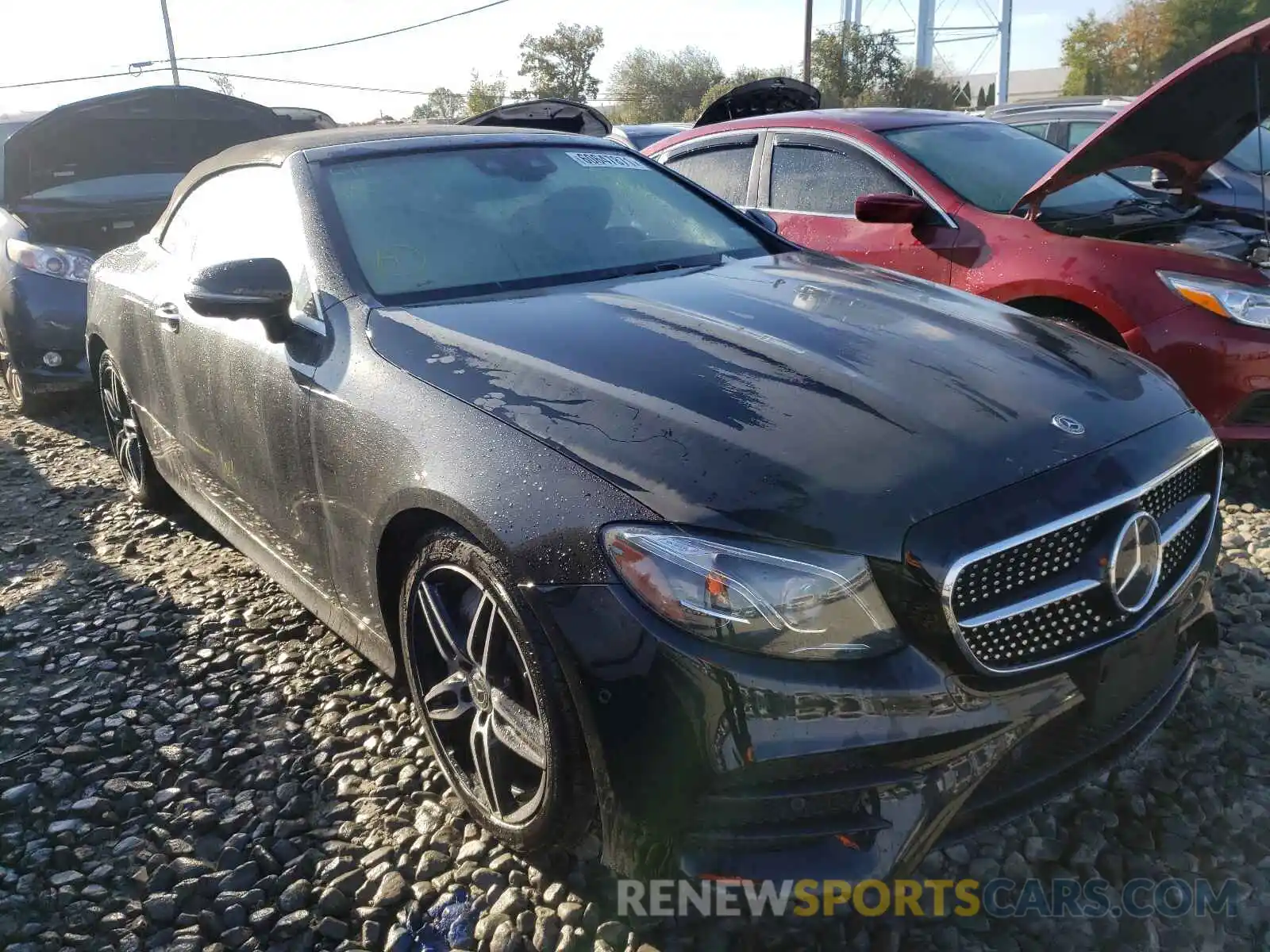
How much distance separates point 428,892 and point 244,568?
6.84 ft

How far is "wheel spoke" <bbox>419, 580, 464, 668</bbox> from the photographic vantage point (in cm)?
218

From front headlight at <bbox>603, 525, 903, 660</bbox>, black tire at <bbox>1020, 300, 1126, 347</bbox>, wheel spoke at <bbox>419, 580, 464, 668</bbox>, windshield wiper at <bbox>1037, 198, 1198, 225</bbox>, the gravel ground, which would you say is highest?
windshield wiper at <bbox>1037, 198, 1198, 225</bbox>

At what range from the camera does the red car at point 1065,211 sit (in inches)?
143

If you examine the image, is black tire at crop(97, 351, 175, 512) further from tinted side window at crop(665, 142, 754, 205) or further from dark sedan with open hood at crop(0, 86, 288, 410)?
tinted side window at crop(665, 142, 754, 205)

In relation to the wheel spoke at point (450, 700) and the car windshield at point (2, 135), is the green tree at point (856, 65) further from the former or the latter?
the wheel spoke at point (450, 700)

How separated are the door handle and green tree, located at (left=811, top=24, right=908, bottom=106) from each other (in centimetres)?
4045

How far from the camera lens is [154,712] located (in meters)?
2.90

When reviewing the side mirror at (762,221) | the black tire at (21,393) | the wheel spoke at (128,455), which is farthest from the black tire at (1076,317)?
the black tire at (21,393)

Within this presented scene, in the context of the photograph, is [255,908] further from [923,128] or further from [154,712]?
[923,128]

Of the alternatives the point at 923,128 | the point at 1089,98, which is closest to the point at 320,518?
the point at 923,128

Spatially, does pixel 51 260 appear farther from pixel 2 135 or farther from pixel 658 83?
pixel 658 83

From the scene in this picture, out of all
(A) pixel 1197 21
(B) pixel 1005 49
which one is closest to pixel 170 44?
(B) pixel 1005 49

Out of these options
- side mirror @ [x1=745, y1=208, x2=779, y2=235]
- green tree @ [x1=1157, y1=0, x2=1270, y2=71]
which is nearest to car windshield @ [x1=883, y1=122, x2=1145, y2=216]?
side mirror @ [x1=745, y1=208, x2=779, y2=235]

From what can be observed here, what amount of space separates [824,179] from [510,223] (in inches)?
104
